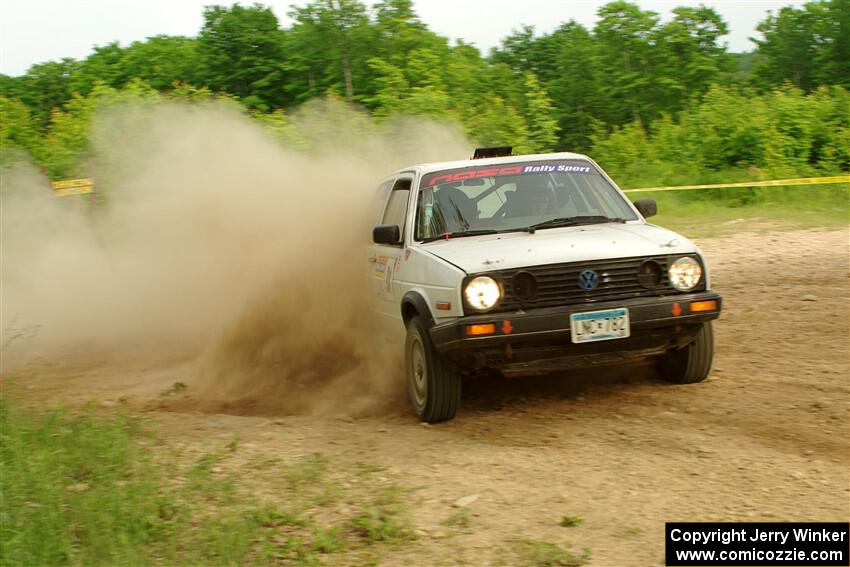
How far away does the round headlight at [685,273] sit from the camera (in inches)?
231

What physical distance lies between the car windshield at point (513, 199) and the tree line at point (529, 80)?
539 inches

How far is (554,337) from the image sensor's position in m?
5.58

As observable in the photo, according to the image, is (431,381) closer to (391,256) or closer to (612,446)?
(612,446)

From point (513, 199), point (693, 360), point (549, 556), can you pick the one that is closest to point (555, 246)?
point (513, 199)

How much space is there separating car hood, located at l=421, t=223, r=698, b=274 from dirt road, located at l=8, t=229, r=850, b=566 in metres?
1.04

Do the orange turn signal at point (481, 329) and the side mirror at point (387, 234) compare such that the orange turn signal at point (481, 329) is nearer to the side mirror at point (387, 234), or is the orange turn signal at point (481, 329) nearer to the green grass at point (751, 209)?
the side mirror at point (387, 234)

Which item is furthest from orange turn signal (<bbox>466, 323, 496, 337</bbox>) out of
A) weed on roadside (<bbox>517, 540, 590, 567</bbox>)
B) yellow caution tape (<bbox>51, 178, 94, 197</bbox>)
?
yellow caution tape (<bbox>51, 178, 94, 197</bbox>)

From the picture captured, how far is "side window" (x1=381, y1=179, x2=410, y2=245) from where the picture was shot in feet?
23.6

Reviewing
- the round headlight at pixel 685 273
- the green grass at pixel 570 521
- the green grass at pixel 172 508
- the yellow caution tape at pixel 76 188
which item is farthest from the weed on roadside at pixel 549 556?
the yellow caution tape at pixel 76 188

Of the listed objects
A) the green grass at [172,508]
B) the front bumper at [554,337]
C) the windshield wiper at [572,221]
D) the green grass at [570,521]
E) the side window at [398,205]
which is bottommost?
the green grass at [570,521]

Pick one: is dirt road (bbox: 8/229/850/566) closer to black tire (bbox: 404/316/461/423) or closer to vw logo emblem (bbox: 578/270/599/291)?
black tire (bbox: 404/316/461/423)

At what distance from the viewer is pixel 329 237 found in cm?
887

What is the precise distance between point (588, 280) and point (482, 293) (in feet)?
2.17

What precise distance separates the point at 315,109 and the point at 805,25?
3166 centimetres
